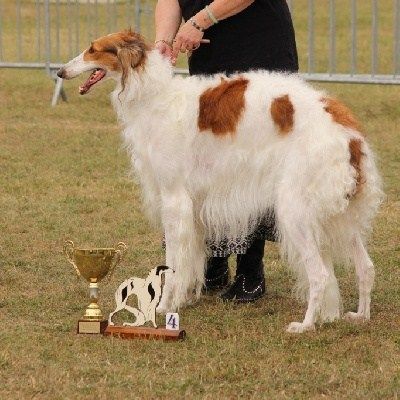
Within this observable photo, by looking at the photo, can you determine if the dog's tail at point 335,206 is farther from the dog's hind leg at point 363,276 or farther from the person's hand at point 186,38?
the person's hand at point 186,38

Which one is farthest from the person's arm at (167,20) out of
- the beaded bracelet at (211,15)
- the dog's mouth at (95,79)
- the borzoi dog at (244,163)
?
the dog's mouth at (95,79)

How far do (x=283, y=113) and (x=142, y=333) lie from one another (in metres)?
1.23

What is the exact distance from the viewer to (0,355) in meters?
5.42

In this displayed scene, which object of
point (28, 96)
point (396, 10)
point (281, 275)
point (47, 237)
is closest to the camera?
point (281, 275)

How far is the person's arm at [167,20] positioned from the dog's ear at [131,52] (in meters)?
0.50

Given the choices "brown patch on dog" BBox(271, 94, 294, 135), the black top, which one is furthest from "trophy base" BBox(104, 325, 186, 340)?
the black top

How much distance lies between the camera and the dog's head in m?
5.91

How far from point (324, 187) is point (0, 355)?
1.66 meters

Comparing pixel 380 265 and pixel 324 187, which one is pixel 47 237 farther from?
pixel 324 187

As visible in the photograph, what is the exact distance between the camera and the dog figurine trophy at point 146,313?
5660 mm

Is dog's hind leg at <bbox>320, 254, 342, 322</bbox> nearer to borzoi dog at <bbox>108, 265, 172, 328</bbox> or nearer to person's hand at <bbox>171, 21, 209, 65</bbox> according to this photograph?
borzoi dog at <bbox>108, 265, 172, 328</bbox>

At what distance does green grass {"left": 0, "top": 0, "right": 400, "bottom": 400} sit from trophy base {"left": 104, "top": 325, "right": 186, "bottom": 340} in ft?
0.19

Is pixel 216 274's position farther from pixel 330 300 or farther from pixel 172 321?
pixel 172 321

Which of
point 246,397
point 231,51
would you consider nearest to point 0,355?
point 246,397
